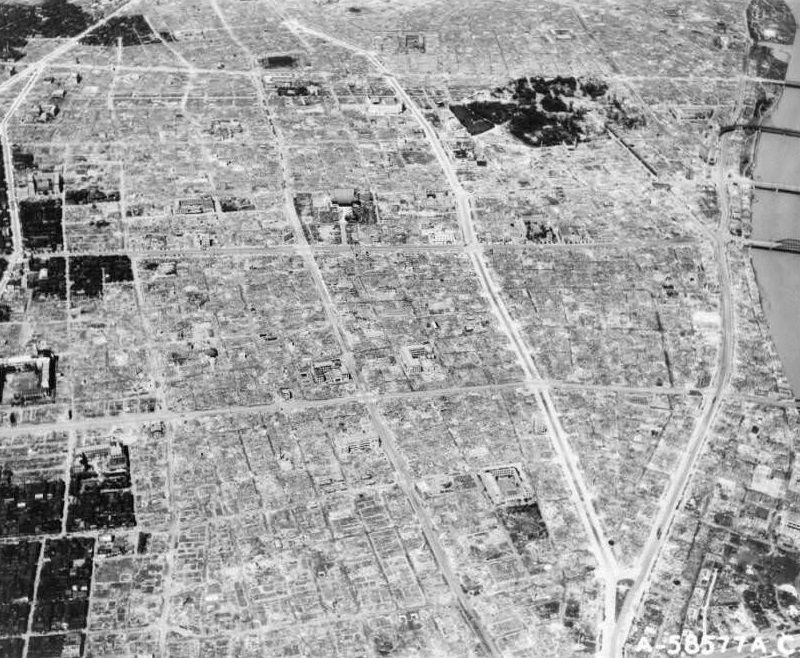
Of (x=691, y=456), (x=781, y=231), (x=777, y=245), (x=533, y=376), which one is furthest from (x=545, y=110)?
(x=691, y=456)

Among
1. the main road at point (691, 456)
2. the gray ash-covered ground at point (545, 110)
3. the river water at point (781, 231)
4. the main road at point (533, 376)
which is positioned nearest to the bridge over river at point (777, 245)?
the river water at point (781, 231)

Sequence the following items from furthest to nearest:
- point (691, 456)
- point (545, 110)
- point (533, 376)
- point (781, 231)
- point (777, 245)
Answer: point (545, 110) < point (781, 231) < point (777, 245) < point (533, 376) < point (691, 456)

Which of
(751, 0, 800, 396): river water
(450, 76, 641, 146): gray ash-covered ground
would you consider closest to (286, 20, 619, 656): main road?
(450, 76, 641, 146): gray ash-covered ground

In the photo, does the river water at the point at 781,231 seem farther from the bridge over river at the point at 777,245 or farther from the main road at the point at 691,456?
the main road at the point at 691,456

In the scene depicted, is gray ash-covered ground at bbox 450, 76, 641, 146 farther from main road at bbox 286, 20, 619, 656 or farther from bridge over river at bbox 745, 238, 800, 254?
bridge over river at bbox 745, 238, 800, 254

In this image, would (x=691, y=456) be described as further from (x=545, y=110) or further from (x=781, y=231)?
(x=545, y=110)

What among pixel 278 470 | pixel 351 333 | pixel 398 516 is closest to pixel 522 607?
pixel 398 516
